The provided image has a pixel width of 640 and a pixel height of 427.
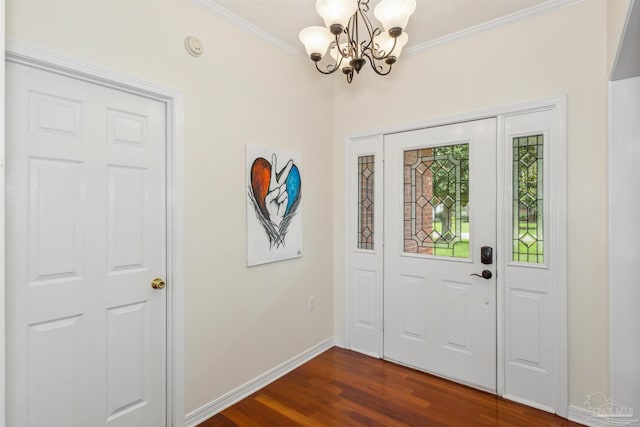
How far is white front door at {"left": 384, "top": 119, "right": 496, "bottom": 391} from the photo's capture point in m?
2.46

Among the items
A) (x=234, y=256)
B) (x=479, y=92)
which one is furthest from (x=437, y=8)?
(x=234, y=256)

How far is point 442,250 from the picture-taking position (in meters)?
2.67

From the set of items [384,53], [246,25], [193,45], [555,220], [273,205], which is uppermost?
[246,25]

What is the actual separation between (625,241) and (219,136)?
2.52 m

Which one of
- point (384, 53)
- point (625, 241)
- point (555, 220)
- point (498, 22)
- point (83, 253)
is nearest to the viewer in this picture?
point (83, 253)

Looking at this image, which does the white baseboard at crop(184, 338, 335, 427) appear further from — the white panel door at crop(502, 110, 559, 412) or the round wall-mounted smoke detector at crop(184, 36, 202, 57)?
the round wall-mounted smoke detector at crop(184, 36, 202, 57)

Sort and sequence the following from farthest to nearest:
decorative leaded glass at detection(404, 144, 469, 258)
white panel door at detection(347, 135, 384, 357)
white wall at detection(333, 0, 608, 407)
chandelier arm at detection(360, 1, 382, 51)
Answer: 1. white panel door at detection(347, 135, 384, 357)
2. decorative leaded glass at detection(404, 144, 469, 258)
3. white wall at detection(333, 0, 608, 407)
4. chandelier arm at detection(360, 1, 382, 51)

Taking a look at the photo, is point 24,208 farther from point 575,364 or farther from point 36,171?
point 575,364

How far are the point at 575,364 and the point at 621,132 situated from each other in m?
1.47

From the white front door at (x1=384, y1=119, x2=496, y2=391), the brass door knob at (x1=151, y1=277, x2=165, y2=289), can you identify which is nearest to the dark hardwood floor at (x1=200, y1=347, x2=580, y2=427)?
the white front door at (x1=384, y1=119, x2=496, y2=391)

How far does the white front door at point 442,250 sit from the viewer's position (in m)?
2.46

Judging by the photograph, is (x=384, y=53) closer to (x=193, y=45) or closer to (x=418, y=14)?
(x=418, y=14)

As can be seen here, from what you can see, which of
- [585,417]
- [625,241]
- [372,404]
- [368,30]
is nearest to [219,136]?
[368,30]

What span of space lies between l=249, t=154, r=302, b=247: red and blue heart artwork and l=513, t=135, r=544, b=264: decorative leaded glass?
1.67 meters
